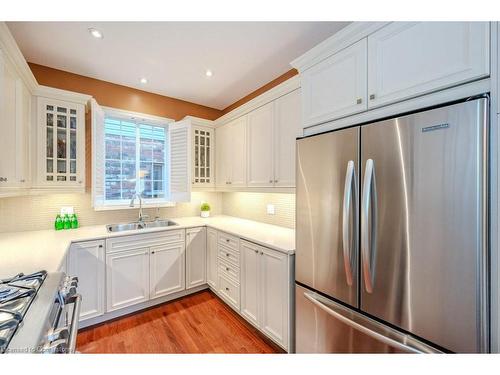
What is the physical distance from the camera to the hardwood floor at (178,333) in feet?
6.07

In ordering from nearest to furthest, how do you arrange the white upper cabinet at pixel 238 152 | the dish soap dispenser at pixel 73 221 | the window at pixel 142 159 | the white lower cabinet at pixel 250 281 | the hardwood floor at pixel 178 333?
1. the hardwood floor at pixel 178 333
2. the white lower cabinet at pixel 250 281
3. the dish soap dispenser at pixel 73 221
4. the white upper cabinet at pixel 238 152
5. the window at pixel 142 159

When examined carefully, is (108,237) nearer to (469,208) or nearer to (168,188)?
(168,188)

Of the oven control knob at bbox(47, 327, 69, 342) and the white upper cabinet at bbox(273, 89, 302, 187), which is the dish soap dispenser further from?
the white upper cabinet at bbox(273, 89, 302, 187)

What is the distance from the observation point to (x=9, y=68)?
152cm

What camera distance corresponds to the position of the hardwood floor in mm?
1852

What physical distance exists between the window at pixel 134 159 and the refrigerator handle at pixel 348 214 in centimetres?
267

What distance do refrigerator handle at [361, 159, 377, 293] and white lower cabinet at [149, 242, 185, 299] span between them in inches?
82.9

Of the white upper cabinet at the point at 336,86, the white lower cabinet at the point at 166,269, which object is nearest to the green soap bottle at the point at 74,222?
the white lower cabinet at the point at 166,269

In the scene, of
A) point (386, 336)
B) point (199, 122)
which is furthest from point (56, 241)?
point (386, 336)

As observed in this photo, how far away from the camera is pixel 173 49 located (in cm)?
202

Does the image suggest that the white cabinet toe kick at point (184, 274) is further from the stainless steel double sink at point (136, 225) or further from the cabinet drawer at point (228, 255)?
the stainless steel double sink at point (136, 225)

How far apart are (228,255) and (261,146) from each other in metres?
1.25

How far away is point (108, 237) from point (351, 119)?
94.7 inches

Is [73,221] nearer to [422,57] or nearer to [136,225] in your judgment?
[136,225]
